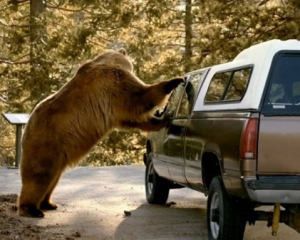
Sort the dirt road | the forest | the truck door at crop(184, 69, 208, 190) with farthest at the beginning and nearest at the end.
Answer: the forest, the dirt road, the truck door at crop(184, 69, 208, 190)

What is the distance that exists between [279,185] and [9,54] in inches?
876

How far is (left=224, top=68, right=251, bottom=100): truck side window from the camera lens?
6.70 m

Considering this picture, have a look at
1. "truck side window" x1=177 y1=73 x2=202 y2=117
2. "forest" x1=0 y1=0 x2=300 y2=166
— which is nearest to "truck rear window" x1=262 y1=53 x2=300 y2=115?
"truck side window" x1=177 y1=73 x2=202 y2=117

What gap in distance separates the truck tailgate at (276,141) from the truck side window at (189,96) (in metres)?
2.39

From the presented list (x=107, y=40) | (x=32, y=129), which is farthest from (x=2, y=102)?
(x=32, y=129)

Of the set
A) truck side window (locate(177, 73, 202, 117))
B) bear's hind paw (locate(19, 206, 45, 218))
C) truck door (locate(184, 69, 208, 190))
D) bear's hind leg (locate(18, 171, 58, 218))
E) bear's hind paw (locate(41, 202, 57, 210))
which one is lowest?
bear's hind paw (locate(41, 202, 57, 210))

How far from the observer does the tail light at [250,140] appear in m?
6.05

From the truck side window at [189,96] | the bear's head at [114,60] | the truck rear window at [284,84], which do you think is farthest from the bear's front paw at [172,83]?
the truck rear window at [284,84]

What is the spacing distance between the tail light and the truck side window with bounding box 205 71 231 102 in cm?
134

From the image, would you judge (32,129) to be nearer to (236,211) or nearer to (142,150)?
(236,211)

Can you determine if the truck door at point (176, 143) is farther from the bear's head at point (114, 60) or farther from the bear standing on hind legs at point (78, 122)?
the bear's head at point (114, 60)

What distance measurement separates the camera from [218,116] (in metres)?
6.99

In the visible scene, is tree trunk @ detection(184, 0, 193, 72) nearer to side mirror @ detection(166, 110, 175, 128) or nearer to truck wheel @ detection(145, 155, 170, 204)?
truck wheel @ detection(145, 155, 170, 204)

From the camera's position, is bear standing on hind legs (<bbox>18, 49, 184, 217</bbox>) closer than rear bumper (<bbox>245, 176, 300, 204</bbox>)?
No
